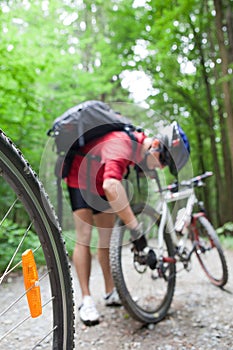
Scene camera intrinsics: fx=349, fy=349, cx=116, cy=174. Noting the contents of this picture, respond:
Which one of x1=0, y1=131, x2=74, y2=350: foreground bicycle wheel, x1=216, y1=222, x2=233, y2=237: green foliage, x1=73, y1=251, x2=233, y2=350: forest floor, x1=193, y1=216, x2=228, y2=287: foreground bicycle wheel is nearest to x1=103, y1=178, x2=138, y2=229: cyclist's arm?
x1=73, y1=251, x2=233, y2=350: forest floor

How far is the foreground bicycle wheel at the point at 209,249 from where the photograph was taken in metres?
3.43

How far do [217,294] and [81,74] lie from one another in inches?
230

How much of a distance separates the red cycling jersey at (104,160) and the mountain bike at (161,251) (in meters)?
0.34

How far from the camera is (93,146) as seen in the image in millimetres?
2486

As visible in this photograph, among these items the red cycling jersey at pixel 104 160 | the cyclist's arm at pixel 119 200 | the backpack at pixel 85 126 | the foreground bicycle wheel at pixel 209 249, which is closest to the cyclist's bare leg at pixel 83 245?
the red cycling jersey at pixel 104 160

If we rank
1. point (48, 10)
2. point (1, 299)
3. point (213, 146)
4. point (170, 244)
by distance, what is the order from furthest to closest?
point (213, 146), point (48, 10), point (1, 299), point (170, 244)

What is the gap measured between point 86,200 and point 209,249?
157 centimetres

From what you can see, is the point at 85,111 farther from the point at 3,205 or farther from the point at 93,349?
the point at 3,205

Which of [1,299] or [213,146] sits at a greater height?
[213,146]

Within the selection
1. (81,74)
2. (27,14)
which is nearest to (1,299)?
(27,14)

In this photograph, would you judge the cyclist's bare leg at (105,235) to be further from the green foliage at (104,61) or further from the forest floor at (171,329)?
the green foliage at (104,61)

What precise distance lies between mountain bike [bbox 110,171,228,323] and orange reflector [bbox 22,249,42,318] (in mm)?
1326

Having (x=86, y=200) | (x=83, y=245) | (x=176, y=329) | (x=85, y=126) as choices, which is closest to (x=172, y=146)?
(x=85, y=126)

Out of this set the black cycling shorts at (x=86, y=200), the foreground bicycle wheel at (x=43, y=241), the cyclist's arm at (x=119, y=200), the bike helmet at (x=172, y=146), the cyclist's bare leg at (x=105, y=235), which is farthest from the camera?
the cyclist's bare leg at (x=105, y=235)
